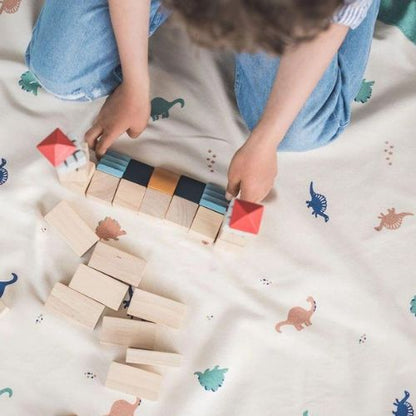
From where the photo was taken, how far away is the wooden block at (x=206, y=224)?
32.8 inches

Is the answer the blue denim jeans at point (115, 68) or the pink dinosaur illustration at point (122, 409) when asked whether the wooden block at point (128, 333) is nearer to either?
the pink dinosaur illustration at point (122, 409)

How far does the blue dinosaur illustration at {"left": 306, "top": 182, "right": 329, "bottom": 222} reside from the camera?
890 mm

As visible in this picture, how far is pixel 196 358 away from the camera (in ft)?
2.69

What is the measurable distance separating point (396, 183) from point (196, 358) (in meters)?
0.44

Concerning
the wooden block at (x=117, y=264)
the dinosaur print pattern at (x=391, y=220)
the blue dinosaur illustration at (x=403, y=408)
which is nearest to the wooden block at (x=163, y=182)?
the wooden block at (x=117, y=264)

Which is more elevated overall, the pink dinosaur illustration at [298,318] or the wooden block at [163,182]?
the wooden block at [163,182]

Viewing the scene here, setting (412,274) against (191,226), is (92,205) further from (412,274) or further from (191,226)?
(412,274)

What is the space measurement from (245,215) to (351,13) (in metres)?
0.28

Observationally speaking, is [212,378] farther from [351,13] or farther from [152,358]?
[351,13]

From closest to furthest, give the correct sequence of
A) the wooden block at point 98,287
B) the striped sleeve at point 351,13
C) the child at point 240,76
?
1. the striped sleeve at point 351,13
2. the child at point 240,76
3. the wooden block at point 98,287

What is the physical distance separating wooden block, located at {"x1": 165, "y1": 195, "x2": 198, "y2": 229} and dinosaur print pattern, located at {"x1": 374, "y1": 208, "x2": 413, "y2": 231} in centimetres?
30

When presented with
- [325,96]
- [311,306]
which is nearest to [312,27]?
[325,96]

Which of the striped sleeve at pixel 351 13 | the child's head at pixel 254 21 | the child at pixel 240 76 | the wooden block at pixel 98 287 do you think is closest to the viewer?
the child's head at pixel 254 21

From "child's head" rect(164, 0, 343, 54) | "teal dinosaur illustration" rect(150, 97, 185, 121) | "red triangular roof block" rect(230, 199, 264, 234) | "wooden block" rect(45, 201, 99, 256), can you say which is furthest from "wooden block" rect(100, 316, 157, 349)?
"child's head" rect(164, 0, 343, 54)
